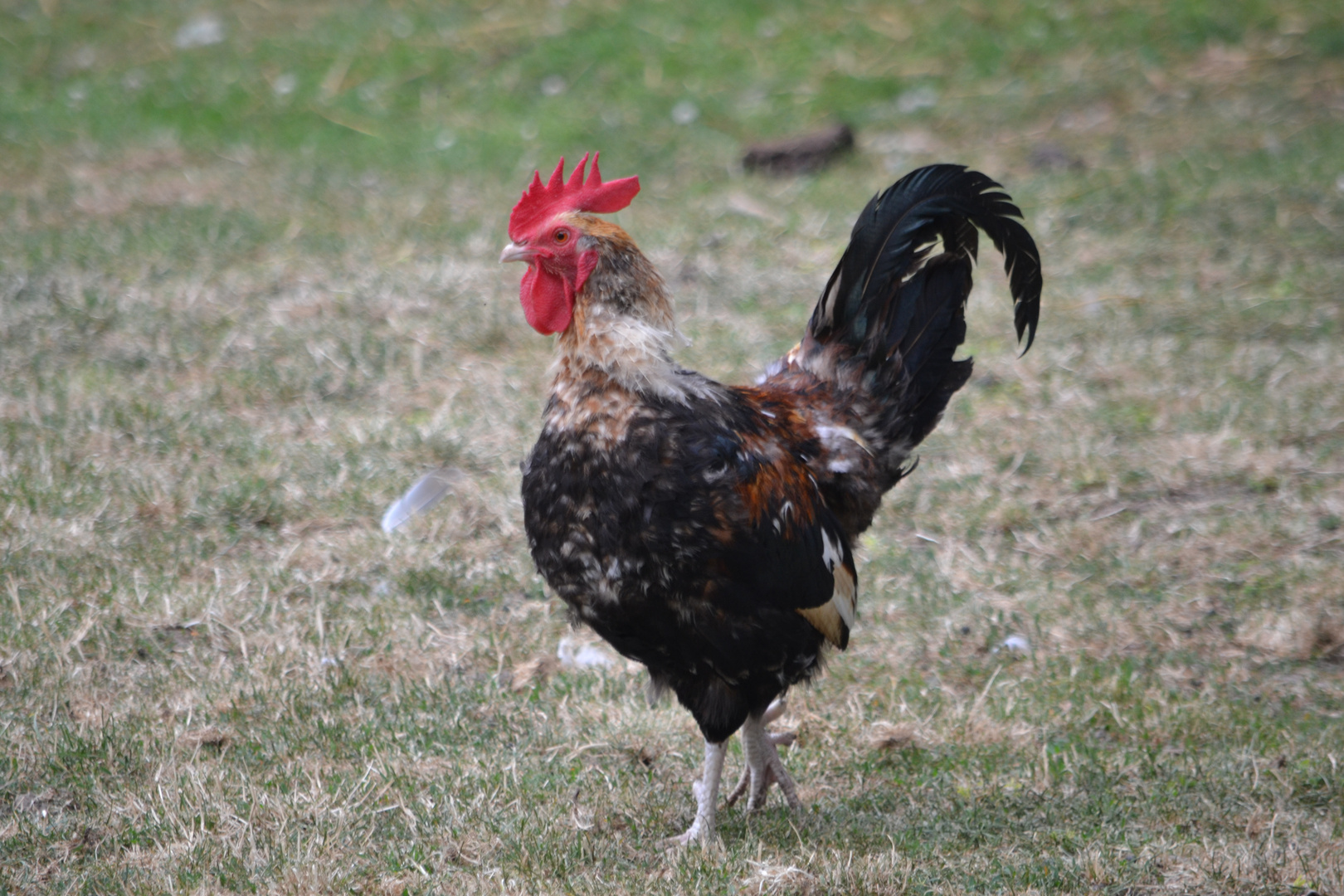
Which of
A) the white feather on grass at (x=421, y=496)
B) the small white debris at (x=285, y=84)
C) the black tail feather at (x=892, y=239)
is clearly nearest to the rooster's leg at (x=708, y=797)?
the black tail feather at (x=892, y=239)

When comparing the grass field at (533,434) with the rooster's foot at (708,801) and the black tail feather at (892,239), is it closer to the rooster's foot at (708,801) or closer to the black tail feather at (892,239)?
the rooster's foot at (708,801)

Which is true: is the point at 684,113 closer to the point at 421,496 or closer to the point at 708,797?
the point at 421,496

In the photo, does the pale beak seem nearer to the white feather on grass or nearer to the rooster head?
the rooster head

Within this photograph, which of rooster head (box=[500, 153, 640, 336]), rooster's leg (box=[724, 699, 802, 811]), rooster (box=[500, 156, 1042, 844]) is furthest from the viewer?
rooster's leg (box=[724, 699, 802, 811])

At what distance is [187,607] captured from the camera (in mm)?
4441

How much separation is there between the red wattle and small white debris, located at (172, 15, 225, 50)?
11213 mm

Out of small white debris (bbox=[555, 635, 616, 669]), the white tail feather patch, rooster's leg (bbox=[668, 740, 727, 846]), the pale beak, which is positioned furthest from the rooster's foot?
the pale beak

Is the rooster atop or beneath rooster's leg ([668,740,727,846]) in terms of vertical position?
atop

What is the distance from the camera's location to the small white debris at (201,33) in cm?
1294

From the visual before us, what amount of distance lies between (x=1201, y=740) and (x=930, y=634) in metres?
1.01

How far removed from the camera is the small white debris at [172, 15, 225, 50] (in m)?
12.9

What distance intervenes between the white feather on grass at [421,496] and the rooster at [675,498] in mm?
2075

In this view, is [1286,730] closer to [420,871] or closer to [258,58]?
[420,871]

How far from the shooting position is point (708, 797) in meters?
3.39
